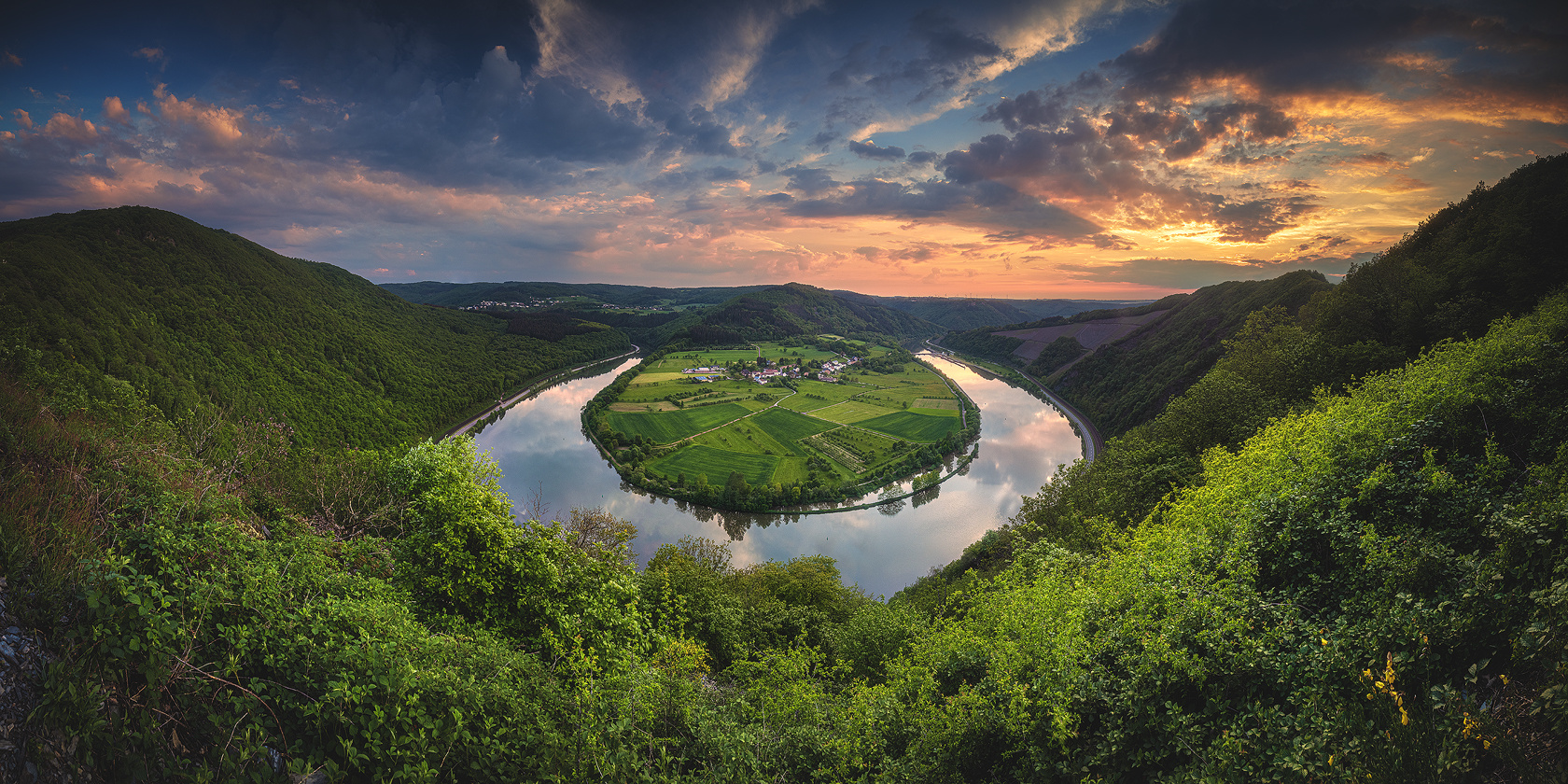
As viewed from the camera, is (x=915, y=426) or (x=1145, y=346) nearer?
(x=915, y=426)

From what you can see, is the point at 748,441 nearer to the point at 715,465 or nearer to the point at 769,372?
the point at 715,465

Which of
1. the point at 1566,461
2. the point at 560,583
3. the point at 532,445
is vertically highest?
the point at 1566,461

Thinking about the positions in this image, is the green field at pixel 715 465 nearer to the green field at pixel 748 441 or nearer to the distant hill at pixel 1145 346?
the green field at pixel 748 441

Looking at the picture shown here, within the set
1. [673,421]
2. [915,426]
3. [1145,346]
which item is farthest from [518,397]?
[1145,346]

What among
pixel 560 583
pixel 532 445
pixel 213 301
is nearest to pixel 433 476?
pixel 560 583

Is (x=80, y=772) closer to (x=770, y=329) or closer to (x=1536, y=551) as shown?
(x=1536, y=551)

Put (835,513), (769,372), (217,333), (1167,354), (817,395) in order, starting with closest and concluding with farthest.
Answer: (835,513) → (217,333) → (1167,354) → (817,395) → (769,372)
